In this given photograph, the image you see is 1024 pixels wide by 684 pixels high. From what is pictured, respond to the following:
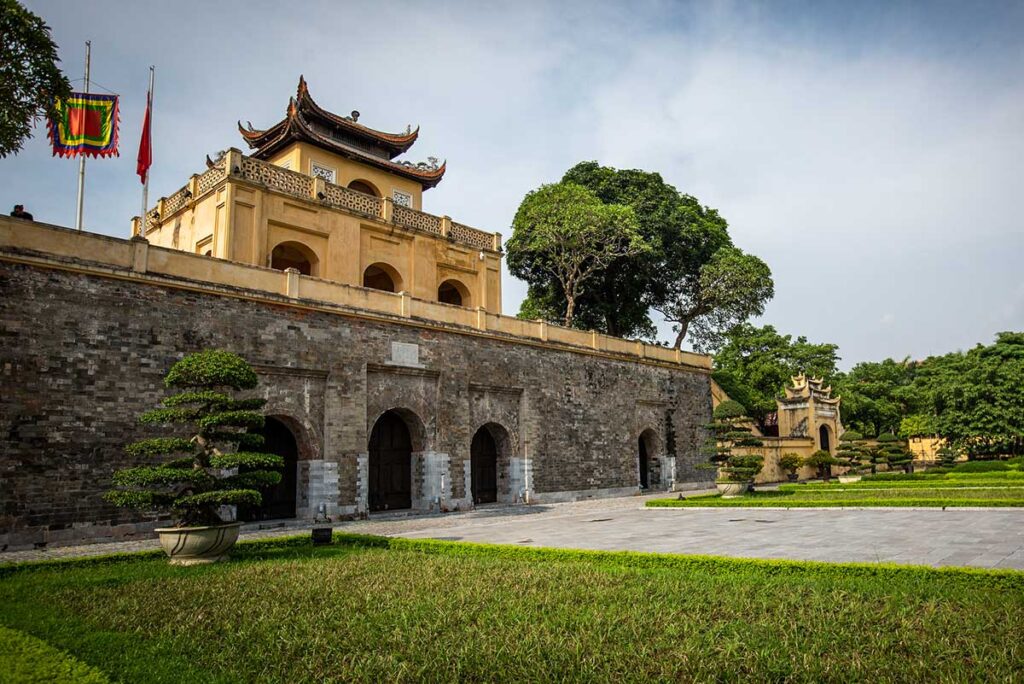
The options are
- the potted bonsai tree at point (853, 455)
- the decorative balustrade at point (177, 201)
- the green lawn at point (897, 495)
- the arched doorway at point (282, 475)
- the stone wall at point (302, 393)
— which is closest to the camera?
the stone wall at point (302, 393)

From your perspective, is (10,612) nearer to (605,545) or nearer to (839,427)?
(605,545)

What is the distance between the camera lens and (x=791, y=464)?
1210 inches

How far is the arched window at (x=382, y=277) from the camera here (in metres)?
21.5

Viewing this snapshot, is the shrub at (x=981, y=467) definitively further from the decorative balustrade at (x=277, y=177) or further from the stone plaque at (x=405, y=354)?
the decorative balustrade at (x=277, y=177)

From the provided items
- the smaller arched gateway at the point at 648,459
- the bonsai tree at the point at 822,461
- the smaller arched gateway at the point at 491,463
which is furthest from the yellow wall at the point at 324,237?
the bonsai tree at the point at 822,461

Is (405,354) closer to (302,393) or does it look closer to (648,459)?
(302,393)

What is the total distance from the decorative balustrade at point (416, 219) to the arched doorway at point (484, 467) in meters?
6.82

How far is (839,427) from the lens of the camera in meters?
35.4

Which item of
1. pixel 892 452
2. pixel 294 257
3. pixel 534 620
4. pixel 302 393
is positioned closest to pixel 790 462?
pixel 892 452

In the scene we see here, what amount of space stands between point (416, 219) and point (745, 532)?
1463cm

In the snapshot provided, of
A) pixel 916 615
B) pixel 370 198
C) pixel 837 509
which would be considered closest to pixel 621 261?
pixel 370 198

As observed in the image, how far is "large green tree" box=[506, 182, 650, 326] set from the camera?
2802cm

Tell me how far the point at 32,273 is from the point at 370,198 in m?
10.1

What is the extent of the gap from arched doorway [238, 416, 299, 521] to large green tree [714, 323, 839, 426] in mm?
25752
